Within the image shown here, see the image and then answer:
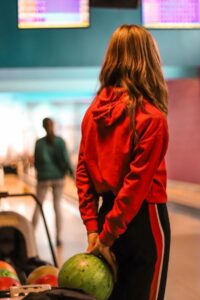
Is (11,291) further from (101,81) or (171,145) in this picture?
(171,145)

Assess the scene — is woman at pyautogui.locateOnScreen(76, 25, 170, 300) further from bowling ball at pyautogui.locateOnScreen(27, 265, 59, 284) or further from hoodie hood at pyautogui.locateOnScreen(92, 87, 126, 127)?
bowling ball at pyautogui.locateOnScreen(27, 265, 59, 284)

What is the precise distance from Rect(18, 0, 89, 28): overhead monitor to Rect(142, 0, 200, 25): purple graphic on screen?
0.70 metres

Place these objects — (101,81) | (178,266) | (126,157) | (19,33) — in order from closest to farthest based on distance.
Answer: (126,157), (101,81), (178,266), (19,33)

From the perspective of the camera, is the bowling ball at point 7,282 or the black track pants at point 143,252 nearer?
the black track pants at point 143,252

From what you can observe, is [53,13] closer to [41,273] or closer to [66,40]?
[66,40]

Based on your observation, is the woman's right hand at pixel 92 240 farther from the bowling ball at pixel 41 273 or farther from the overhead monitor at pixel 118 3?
the overhead monitor at pixel 118 3

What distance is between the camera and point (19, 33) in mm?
6754

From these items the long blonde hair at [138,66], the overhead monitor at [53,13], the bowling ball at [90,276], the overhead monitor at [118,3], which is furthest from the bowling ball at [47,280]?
the overhead monitor at [53,13]

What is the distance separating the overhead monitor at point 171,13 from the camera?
6.47 meters

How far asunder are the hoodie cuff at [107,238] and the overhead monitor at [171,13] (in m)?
4.86

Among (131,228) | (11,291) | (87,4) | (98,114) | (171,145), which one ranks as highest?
(87,4)

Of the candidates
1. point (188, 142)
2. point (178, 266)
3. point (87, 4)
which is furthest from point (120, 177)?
point (188, 142)

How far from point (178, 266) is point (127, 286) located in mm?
3944

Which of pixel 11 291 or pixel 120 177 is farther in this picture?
pixel 11 291
